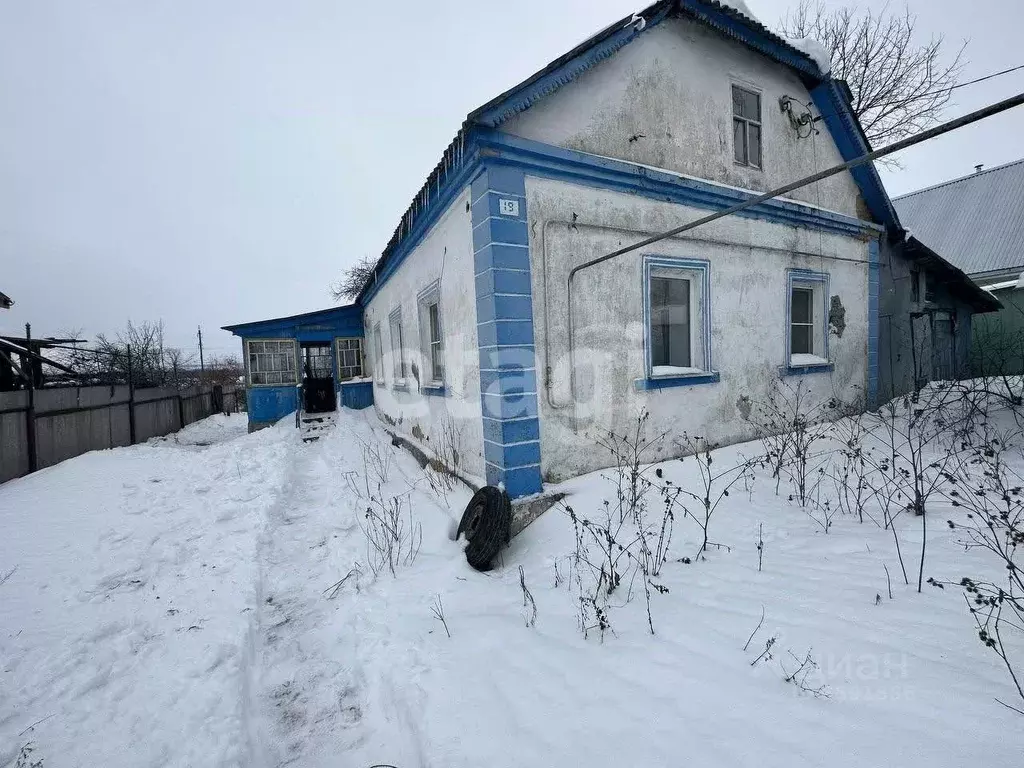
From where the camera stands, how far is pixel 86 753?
69.9 inches

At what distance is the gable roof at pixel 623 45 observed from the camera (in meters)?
3.76

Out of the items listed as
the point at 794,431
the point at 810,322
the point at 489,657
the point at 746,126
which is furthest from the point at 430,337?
the point at 810,322

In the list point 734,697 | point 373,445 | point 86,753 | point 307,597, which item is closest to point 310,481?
point 373,445

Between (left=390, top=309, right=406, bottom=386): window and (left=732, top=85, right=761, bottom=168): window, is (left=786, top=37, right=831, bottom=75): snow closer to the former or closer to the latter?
(left=732, top=85, right=761, bottom=168): window

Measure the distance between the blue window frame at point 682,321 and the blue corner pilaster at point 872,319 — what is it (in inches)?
156

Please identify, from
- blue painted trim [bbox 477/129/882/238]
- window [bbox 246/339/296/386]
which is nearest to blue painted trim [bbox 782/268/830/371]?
blue painted trim [bbox 477/129/882/238]

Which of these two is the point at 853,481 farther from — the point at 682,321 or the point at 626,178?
the point at 626,178

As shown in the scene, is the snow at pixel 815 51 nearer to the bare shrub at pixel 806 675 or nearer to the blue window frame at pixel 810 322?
the blue window frame at pixel 810 322

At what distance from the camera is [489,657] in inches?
88.7

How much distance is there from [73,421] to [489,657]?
9.82 m

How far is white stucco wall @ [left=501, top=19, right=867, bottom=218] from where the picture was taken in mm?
4258

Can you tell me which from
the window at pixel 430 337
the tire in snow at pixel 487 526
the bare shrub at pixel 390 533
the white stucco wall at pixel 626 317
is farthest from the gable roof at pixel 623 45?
the bare shrub at pixel 390 533

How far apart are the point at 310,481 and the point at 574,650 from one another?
17.2 feet

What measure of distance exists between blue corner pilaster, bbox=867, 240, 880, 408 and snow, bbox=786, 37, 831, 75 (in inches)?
112
